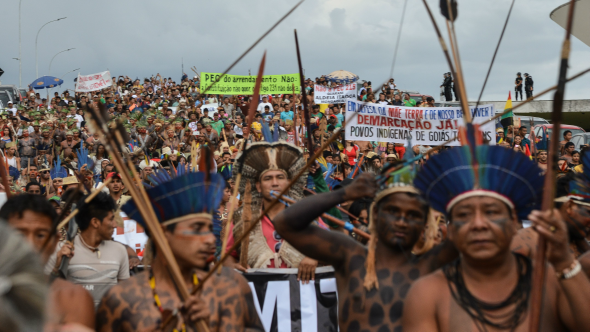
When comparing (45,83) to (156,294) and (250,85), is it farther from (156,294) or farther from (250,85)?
(156,294)

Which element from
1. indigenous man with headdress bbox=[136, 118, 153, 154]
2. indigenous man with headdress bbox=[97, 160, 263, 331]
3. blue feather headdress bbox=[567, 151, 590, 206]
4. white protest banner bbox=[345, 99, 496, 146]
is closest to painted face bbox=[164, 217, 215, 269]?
indigenous man with headdress bbox=[97, 160, 263, 331]

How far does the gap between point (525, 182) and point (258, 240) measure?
2.52 m

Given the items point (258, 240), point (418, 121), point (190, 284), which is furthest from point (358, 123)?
point (190, 284)

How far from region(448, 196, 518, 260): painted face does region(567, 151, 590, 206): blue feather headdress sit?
102 centimetres

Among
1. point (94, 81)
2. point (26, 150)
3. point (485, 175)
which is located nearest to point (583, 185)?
point (485, 175)

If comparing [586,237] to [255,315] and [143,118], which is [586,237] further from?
[143,118]

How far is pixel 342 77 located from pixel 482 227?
22.0 m

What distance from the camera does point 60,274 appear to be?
4.79 meters

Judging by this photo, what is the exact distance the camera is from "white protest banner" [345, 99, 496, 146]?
31.0ft

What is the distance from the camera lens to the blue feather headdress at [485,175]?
8.30 ft

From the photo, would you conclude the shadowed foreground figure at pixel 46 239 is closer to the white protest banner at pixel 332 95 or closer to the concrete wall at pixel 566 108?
the white protest banner at pixel 332 95

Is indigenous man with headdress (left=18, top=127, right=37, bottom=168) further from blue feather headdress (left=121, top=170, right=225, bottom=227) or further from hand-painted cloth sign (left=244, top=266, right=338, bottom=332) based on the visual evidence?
blue feather headdress (left=121, top=170, right=225, bottom=227)

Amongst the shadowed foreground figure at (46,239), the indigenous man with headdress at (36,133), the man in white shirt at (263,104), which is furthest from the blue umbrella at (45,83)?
the shadowed foreground figure at (46,239)

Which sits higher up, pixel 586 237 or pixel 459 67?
pixel 459 67
